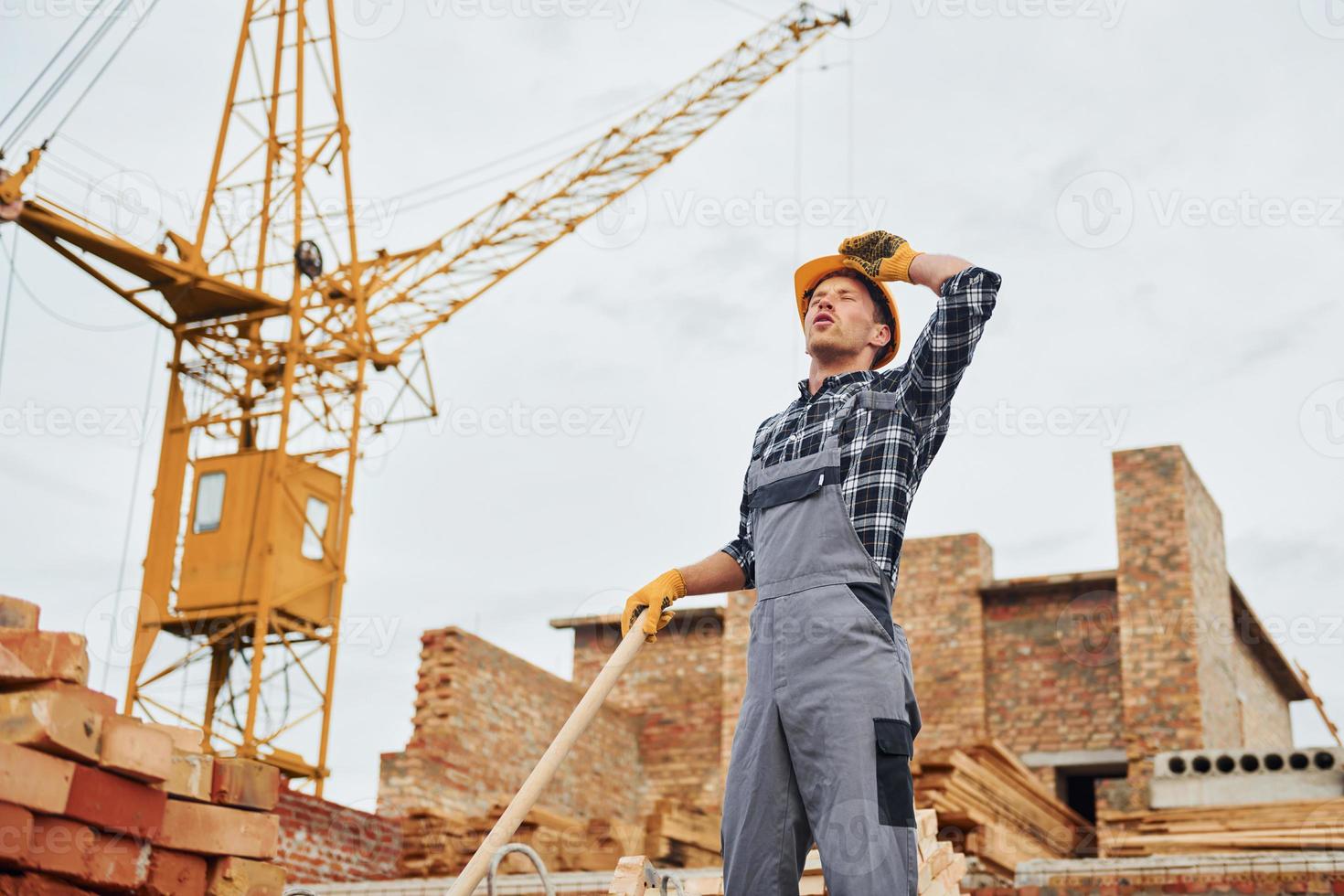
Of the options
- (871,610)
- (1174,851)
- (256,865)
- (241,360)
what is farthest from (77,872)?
(241,360)

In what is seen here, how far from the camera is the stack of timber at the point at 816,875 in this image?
14.8 ft

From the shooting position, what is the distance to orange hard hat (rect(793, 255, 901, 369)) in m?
3.95

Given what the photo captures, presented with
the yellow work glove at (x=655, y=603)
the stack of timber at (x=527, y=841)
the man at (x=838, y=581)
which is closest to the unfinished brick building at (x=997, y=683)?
the stack of timber at (x=527, y=841)

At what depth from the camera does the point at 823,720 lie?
3.34 m

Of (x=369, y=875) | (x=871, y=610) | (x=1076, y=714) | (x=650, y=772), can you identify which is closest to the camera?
(x=871, y=610)

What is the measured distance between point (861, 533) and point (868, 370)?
536 millimetres

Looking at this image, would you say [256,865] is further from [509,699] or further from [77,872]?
[509,699]

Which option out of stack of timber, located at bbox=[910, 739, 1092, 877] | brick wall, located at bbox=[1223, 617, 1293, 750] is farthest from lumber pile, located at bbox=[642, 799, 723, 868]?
brick wall, located at bbox=[1223, 617, 1293, 750]

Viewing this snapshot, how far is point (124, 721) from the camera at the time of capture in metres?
4.16

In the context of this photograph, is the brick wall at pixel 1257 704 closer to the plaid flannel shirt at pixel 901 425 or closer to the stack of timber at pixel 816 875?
the stack of timber at pixel 816 875

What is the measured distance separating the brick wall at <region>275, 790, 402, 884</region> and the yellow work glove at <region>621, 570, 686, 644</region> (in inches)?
426

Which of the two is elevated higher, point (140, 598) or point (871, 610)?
point (140, 598)

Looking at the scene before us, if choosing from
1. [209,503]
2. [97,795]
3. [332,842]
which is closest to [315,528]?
[209,503]

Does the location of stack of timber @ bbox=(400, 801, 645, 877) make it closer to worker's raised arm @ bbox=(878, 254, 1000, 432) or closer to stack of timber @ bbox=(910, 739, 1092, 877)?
stack of timber @ bbox=(910, 739, 1092, 877)
